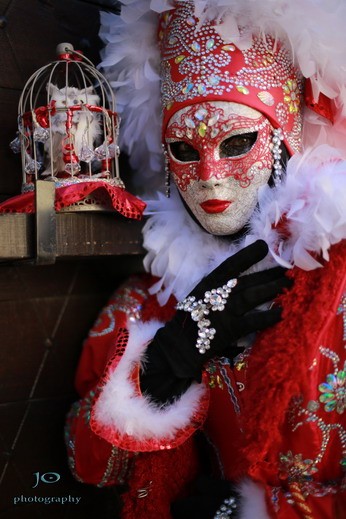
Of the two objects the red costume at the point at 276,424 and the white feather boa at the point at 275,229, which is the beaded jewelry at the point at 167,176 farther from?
the red costume at the point at 276,424

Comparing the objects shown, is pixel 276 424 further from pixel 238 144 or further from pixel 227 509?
pixel 238 144

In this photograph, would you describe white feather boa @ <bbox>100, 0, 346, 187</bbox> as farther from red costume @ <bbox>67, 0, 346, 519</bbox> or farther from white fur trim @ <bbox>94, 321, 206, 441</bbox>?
white fur trim @ <bbox>94, 321, 206, 441</bbox>

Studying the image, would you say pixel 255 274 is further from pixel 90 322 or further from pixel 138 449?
pixel 90 322

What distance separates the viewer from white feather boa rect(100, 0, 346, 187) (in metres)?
1.17

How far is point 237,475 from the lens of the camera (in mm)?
1188

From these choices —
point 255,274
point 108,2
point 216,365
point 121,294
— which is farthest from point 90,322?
point 108,2

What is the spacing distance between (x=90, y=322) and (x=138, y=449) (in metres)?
0.44

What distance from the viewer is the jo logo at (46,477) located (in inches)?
55.5

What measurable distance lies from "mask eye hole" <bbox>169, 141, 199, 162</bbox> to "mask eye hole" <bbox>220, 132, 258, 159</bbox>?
7 centimetres

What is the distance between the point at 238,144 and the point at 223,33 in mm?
221

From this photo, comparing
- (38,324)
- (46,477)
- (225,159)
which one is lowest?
(46,477)

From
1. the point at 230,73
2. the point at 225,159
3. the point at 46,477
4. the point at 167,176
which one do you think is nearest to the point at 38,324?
the point at 46,477

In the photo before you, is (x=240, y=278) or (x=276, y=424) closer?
(x=276, y=424)

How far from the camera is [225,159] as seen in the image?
1.20 metres
